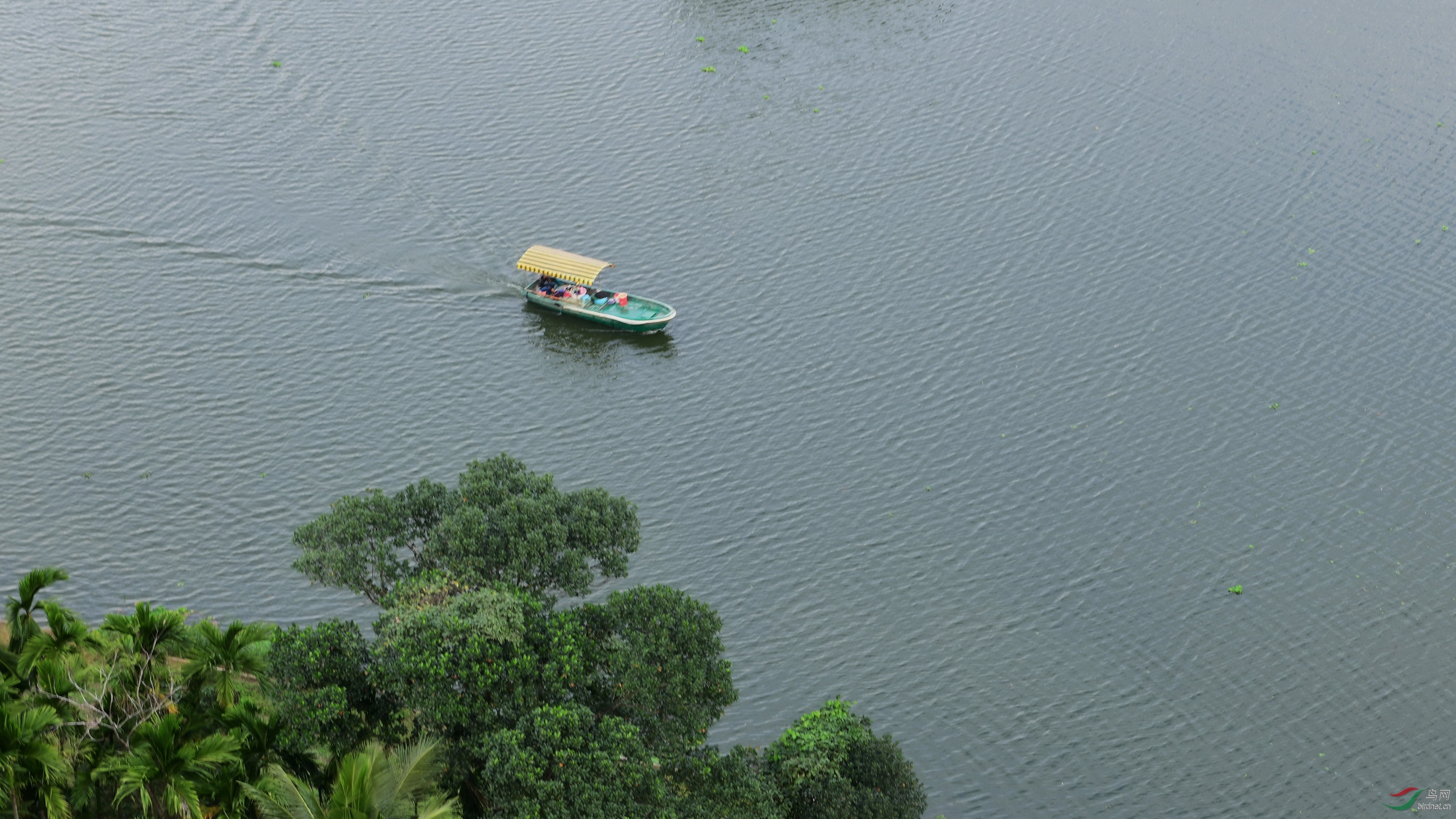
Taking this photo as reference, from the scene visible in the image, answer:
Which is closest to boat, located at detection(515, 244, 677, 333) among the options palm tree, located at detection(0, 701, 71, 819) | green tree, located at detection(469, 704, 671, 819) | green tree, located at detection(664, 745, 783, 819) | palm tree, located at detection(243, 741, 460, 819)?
green tree, located at detection(664, 745, 783, 819)

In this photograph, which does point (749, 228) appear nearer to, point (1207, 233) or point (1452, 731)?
point (1207, 233)

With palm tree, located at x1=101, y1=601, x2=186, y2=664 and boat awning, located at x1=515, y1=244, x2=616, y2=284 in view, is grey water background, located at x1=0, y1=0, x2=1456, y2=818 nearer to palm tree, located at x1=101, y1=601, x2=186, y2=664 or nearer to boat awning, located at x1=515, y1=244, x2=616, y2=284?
boat awning, located at x1=515, y1=244, x2=616, y2=284

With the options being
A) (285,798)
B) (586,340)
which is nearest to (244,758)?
(285,798)

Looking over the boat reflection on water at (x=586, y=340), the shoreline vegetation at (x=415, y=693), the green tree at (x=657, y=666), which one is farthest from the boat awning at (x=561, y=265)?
the green tree at (x=657, y=666)

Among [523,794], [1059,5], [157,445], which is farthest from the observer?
[1059,5]

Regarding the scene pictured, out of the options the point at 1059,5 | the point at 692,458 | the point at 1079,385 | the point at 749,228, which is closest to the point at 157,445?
the point at 692,458

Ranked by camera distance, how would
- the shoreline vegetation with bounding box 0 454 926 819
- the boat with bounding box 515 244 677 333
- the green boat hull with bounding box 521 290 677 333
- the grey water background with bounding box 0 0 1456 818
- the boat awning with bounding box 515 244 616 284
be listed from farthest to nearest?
the boat awning with bounding box 515 244 616 284 < the boat with bounding box 515 244 677 333 < the green boat hull with bounding box 521 290 677 333 < the grey water background with bounding box 0 0 1456 818 < the shoreline vegetation with bounding box 0 454 926 819
